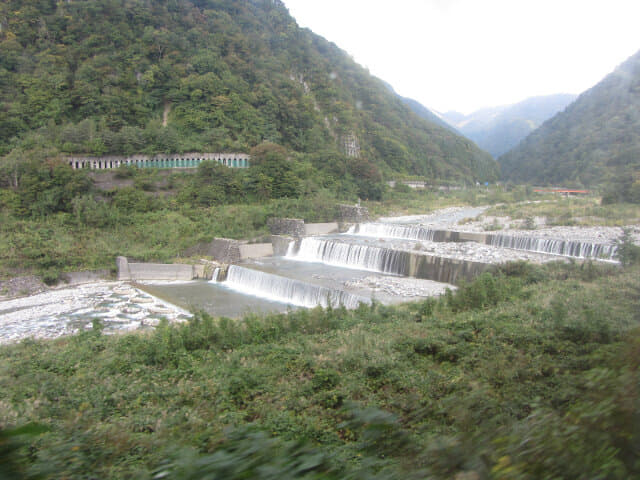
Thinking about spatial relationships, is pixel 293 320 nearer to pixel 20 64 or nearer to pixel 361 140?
pixel 20 64

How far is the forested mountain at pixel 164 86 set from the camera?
25.0 m

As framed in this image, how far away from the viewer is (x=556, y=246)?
15156 mm

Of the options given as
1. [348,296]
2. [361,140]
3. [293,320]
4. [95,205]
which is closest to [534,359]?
[293,320]

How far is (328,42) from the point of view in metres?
59.8

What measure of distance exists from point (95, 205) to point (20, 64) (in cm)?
1654

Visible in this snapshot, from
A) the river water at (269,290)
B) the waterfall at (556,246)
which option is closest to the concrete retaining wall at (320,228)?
the river water at (269,290)

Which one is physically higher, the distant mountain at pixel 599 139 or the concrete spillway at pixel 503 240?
the distant mountain at pixel 599 139

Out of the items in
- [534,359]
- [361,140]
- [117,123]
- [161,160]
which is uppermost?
[361,140]

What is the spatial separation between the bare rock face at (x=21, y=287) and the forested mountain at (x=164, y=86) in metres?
9.03

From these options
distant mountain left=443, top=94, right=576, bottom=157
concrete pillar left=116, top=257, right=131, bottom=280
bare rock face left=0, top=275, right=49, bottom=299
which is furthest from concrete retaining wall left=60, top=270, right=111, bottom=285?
distant mountain left=443, top=94, right=576, bottom=157

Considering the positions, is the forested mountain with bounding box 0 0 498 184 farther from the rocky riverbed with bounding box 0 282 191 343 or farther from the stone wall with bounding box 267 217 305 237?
the rocky riverbed with bounding box 0 282 191 343

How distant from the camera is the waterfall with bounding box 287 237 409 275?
1470 cm

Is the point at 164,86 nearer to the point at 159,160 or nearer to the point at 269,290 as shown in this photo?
the point at 159,160

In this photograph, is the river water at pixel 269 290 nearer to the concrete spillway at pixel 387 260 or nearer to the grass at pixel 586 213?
the concrete spillway at pixel 387 260
